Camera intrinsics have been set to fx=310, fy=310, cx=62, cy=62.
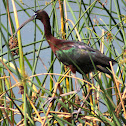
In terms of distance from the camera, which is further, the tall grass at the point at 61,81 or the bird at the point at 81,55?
the bird at the point at 81,55

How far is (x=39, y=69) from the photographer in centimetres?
301

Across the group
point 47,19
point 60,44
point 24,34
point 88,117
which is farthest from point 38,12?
point 24,34

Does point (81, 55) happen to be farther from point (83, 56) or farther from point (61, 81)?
point (61, 81)

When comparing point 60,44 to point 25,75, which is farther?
point 60,44

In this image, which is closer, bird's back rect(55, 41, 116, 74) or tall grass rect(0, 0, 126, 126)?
tall grass rect(0, 0, 126, 126)

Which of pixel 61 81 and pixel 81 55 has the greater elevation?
pixel 81 55

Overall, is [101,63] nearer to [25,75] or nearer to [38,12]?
[38,12]

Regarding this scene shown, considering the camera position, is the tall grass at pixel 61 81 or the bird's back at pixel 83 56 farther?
the bird's back at pixel 83 56

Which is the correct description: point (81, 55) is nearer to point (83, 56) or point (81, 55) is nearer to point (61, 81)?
point (83, 56)

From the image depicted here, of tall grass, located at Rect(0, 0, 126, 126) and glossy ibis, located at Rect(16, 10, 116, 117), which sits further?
glossy ibis, located at Rect(16, 10, 116, 117)

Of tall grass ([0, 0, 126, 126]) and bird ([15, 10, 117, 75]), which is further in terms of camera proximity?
bird ([15, 10, 117, 75])

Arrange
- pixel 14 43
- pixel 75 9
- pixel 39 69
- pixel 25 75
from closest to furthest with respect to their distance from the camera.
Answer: pixel 25 75, pixel 14 43, pixel 75 9, pixel 39 69

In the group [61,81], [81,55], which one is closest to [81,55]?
[81,55]

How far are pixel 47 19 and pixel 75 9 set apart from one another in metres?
0.56
